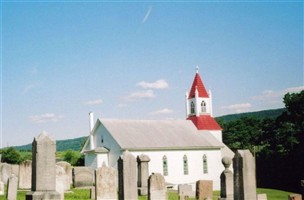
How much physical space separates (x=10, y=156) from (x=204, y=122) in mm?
24777

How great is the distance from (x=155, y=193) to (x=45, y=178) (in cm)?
574

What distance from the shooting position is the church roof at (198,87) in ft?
173

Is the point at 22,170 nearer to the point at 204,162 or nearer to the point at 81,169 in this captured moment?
the point at 81,169

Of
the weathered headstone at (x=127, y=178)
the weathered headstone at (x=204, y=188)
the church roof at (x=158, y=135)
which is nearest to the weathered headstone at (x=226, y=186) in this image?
the weathered headstone at (x=127, y=178)

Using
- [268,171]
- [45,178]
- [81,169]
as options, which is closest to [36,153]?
[45,178]

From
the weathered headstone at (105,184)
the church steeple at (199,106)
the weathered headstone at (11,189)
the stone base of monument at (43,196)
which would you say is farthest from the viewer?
the church steeple at (199,106)

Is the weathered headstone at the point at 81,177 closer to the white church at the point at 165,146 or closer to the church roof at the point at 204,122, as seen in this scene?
the white church at the point at 165,146

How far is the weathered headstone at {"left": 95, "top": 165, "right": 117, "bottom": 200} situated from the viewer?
13.8 metres

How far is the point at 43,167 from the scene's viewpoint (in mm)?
9297

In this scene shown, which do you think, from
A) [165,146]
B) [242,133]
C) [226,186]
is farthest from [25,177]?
[242,133]

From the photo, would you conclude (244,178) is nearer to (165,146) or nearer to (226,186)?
(226,186)

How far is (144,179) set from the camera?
2034 cm

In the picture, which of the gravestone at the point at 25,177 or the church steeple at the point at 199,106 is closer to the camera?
the gravestone at the point at 25,177

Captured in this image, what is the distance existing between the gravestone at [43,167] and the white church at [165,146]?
29.6 m
